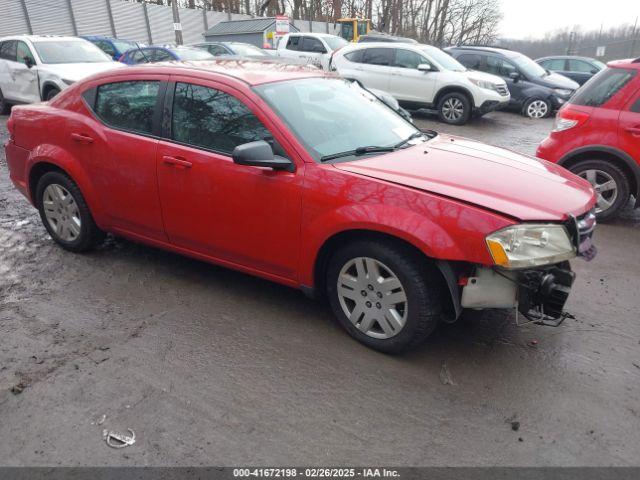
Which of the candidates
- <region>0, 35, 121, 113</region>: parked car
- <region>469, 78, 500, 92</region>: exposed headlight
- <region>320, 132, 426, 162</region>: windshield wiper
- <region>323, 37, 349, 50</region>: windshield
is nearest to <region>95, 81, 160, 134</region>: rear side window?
<region>320, 132, 426, 162</region>: windshield wiper

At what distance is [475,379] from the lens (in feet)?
9.82

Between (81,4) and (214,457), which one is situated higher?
(81,4)

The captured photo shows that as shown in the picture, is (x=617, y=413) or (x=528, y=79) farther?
(x=528, y=79)

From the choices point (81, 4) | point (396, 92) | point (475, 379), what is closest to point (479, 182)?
point (475, 379)

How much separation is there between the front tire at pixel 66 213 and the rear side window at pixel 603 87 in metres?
5.31

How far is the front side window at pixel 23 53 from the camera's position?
1072 centimetres

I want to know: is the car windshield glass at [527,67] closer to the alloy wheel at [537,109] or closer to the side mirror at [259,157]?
the alloy wheel at [537,109]

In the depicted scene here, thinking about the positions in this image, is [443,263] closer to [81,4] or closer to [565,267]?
[565,267]

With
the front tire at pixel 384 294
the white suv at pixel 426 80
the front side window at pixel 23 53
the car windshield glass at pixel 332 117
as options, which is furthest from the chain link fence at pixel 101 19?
the front tire at pixel 384 294

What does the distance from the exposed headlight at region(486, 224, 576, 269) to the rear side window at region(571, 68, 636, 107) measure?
3.52 meters

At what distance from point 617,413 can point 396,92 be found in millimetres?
10828

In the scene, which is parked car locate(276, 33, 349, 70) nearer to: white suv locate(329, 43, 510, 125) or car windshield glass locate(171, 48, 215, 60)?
car windshield glass locate(171, 48, 215, 60)

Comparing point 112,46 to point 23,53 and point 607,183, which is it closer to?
point 23,53

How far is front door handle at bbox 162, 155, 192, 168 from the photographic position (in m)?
3.61
